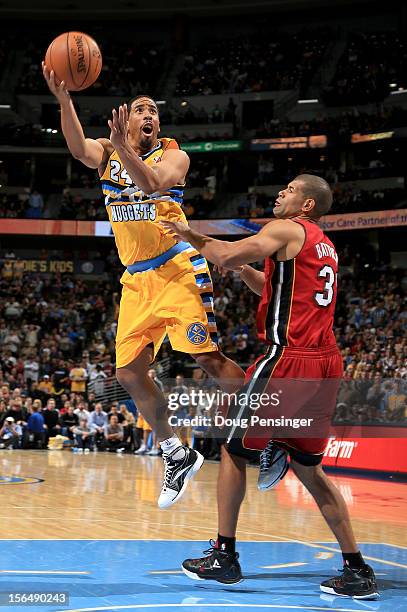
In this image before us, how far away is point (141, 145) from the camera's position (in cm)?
614

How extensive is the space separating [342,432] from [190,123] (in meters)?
20.8

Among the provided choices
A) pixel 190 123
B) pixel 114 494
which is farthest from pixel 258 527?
pixel 190 123

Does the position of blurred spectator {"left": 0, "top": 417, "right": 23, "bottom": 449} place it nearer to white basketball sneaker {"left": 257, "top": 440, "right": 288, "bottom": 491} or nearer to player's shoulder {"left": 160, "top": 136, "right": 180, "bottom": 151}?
player's shoulder {"left": 160, "top": 136, "right": 180, "bottom": 151}

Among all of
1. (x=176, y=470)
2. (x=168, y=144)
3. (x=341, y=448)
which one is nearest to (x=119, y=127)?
(x=168, y=144)

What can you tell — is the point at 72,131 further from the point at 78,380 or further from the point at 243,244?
the point at 78,380

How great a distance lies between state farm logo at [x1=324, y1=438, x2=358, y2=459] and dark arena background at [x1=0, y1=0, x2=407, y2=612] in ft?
0.20

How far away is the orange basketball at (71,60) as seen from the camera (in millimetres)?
5891

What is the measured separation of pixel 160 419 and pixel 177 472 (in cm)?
41

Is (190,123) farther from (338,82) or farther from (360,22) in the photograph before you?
(360,22)

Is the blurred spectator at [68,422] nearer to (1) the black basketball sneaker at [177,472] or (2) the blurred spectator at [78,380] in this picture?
(2) the blurred spectator at [78,380]

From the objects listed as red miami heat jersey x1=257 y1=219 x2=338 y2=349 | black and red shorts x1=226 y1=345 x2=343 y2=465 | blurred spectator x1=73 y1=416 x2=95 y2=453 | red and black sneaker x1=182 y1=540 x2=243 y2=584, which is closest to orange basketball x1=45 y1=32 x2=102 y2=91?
red miami heat jersey x1=257 y1=219 x2=338 y2=349

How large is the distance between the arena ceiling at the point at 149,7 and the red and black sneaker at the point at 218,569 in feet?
111

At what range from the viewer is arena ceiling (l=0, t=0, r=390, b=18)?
3622 cm

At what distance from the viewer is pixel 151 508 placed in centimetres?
1039
